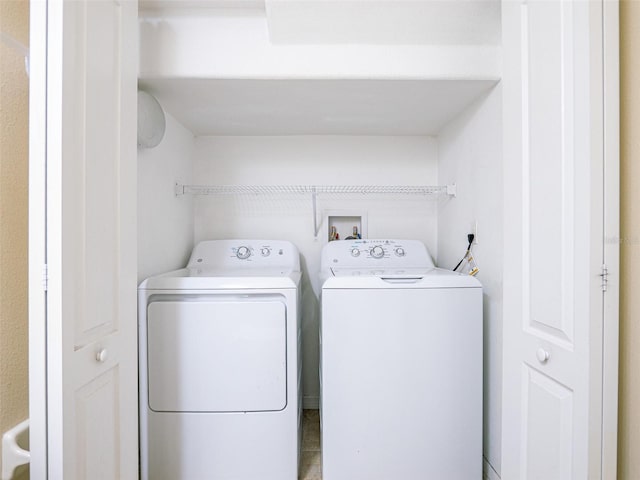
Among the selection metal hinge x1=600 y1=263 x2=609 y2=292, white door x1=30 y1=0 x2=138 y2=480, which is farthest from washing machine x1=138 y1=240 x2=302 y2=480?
metal hinge x1=600 y1=263 x2=609 y2=292

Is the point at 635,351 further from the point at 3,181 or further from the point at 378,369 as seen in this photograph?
the point at 3,181

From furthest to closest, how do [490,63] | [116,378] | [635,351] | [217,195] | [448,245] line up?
[217,195], [448,245], [490,63], [116,378], [635,351]

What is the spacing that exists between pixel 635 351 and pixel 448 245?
1356mm

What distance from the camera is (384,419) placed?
4.96 feet

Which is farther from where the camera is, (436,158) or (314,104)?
(436,158)

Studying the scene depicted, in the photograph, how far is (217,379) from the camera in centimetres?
150

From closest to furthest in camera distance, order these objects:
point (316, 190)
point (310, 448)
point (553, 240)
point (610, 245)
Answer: point (610, 245), point (553, 240), point (310, 448), point (316, 190)

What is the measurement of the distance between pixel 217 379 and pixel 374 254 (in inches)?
46.9

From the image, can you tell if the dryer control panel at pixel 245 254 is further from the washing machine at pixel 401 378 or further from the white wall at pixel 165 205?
the washing machine at pixel 401 378

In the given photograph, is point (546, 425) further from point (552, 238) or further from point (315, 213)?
point (315, 213)

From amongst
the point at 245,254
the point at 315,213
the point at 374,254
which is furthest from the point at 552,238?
the point at 245,254

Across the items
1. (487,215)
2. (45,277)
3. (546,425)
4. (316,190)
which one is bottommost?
(546,425)

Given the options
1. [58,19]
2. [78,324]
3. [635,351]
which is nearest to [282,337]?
[78,324]

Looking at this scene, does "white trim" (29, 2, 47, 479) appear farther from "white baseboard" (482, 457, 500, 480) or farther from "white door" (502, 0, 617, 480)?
"white baseboard" (482, 457, 500, 480)
